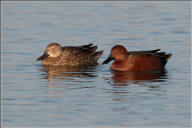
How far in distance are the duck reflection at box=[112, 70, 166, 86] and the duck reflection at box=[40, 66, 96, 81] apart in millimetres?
703

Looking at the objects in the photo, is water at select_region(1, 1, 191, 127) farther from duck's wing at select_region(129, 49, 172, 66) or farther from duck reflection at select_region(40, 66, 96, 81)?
duck's wing at select_region(129, 49, 172, 66)

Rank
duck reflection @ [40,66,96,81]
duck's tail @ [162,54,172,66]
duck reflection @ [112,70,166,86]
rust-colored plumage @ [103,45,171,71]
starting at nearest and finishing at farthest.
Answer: duck reflection @ [112,70,166,86] → duck reflection @ [40,66,96,81] → rust-colored plumage @ [103,45,171,71] → duck's tail @ [162,54,172,66]

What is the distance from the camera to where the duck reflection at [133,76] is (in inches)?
624

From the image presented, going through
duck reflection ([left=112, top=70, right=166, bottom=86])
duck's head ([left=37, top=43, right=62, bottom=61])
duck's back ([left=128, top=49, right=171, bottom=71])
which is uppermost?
duck's head ([left=37, top=43, right=62, bottom=61])

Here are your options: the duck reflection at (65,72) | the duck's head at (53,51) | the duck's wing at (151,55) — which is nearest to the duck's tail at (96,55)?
the duck reflection at (65,72)

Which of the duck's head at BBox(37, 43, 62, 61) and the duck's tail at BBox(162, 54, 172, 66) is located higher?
the duck's head at BBox(37, 43, 62, 61)

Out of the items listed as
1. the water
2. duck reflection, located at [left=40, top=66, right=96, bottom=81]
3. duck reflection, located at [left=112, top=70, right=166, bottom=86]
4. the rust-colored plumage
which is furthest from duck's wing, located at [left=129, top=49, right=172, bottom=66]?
duck reflection, located at [left=40, top=66, right=96, bottom=81]

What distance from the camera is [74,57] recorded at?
1889 cm

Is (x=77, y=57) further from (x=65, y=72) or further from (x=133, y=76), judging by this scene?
(x=133, y=76)

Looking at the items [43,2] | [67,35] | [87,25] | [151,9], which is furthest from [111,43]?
[43,2]

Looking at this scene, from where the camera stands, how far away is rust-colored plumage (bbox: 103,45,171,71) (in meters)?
17.5

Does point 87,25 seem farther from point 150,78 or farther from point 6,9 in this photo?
point 150,78

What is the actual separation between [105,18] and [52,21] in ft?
7.32

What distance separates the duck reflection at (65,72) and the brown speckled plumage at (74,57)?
1.16 ft
